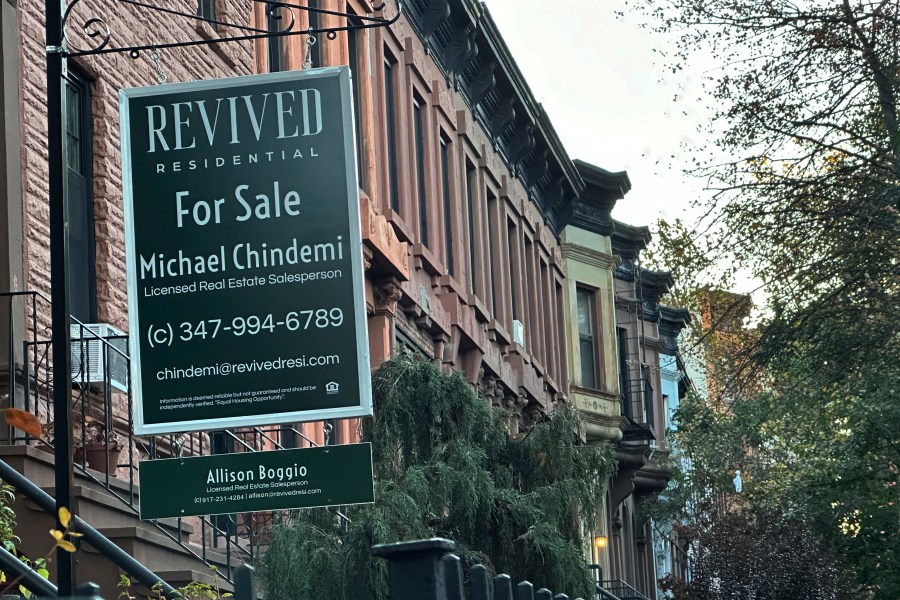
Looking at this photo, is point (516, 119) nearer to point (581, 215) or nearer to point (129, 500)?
point (581, 215)

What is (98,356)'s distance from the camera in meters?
12.1

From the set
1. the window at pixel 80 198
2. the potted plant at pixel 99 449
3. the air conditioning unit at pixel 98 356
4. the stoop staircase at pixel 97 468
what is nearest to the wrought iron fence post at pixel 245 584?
the stoop staircase at pixel 97 468

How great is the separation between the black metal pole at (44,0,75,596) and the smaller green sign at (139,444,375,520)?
90 cm

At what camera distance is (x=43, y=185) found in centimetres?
1223

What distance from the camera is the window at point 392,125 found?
2170 cm

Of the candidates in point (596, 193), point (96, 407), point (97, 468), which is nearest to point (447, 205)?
point (596, 193)

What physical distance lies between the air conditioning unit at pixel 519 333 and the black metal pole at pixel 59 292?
21.2m

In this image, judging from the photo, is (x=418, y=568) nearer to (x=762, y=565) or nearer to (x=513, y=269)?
(x=513, y=269)

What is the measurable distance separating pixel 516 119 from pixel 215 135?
21600mm

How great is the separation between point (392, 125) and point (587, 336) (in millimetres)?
15283

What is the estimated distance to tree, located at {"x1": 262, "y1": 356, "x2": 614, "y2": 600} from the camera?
10219 mm

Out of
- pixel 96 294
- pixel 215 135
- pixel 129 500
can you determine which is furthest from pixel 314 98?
pixel 96 294

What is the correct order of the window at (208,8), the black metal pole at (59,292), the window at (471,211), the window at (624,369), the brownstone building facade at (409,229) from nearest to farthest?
1. the black metal pole at (59,292)
2. the brownstone building facade at (409,229)
3. the window at (208,8)
4. the window at (471,211)
5. the window at (624,369)

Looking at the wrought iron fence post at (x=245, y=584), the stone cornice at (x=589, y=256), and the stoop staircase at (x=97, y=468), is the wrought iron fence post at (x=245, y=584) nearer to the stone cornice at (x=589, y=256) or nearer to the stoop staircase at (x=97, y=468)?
the stoop staircase at (x=97, y=468)
